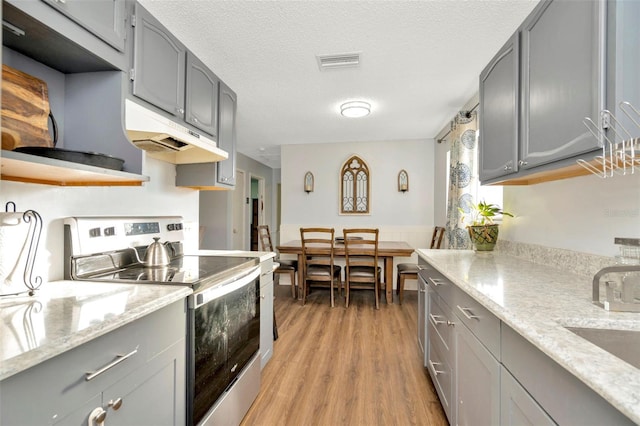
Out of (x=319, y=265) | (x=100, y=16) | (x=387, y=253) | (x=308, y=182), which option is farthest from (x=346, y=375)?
(x=308, y=182)

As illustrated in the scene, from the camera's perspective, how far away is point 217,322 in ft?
4.45

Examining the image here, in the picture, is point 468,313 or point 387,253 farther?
point 387,253

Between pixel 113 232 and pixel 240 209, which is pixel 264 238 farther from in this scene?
pixel 113 232

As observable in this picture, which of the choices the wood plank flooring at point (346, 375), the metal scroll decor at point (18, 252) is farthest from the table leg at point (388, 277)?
the metal scroll decor at point (18, 252)

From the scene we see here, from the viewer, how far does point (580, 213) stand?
4.80ft

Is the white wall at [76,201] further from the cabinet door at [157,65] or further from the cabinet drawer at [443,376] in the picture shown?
the cabinet drawer at [443,376]

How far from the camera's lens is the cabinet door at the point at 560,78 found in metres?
0.97

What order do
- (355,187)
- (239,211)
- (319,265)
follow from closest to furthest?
(319,265) → (355,187) → (239,211)

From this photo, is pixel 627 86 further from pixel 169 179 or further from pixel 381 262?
pixel 381 262

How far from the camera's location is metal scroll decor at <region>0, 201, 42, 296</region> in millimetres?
1017

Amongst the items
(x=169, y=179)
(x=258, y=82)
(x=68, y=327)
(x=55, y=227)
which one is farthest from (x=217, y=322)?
(x=258, y=82)

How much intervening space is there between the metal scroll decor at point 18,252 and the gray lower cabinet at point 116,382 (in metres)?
0.50

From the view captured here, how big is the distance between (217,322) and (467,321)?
1.13 metres

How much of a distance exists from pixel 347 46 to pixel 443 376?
220 cm
